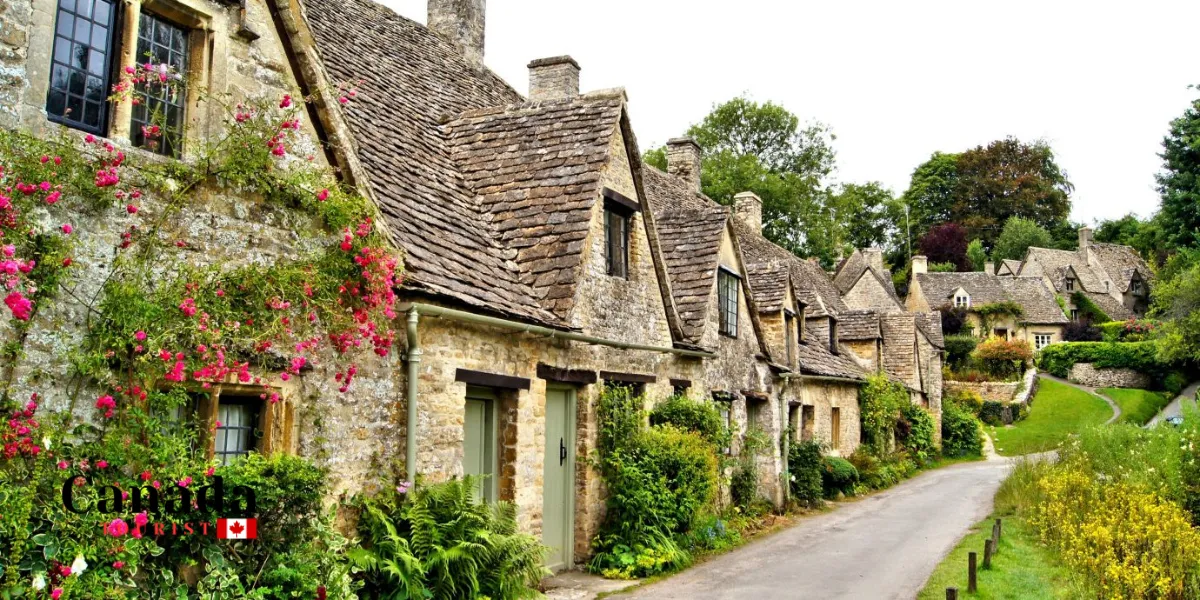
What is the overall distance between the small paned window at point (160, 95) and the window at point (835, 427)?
22269 mm

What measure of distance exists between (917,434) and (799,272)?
29.5 ft

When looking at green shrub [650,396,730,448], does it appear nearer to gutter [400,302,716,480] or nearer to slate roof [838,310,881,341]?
gutter [400,302,716,480]

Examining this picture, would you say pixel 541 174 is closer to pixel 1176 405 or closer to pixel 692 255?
pixel 692 255

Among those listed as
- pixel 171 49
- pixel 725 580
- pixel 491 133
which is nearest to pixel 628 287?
pixel 491 133

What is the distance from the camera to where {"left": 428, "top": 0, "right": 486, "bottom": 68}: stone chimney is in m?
18.6

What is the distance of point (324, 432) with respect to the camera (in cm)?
809

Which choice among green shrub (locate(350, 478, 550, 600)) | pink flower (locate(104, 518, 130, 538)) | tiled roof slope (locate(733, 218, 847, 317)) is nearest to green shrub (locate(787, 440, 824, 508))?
tiled roof slope (locate(733, 218, 847, 317))

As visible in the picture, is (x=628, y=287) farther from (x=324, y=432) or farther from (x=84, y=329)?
(x=84, y=329)

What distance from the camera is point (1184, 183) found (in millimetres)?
41844

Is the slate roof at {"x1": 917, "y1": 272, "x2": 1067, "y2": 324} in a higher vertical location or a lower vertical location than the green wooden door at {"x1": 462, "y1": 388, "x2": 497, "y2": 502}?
higher

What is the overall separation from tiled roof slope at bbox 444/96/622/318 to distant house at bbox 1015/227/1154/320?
2647 inches

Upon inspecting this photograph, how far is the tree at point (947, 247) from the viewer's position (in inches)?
3246

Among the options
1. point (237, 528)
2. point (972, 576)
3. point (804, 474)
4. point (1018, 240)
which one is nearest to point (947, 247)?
point (1018, 240)

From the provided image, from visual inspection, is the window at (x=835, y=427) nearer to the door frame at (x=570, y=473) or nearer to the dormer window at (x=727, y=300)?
the dormer window at (x=727, y=300)
